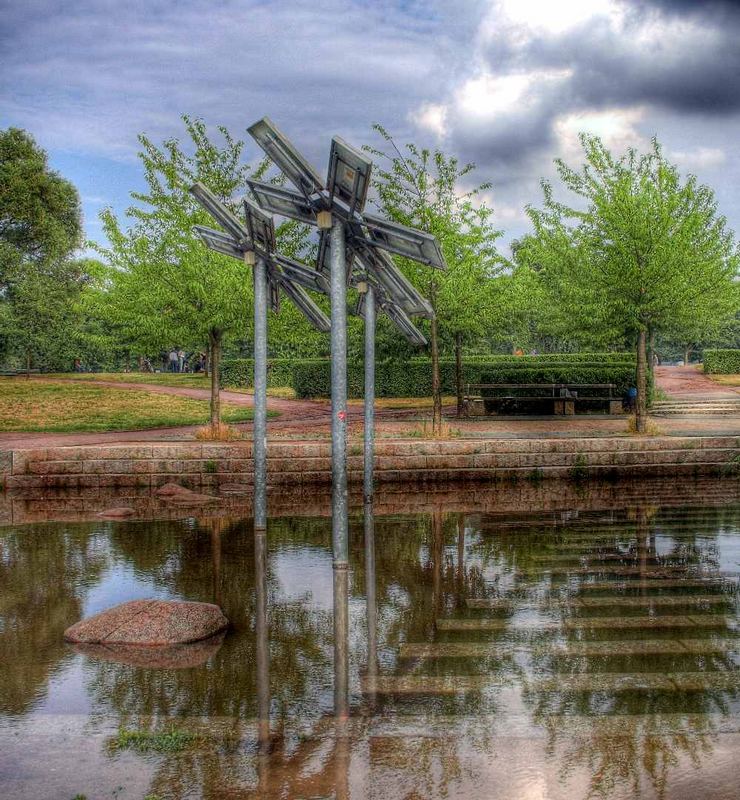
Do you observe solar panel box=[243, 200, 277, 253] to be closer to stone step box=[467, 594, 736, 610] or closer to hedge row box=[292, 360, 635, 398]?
stone step box=[467, 594, 736, 610]

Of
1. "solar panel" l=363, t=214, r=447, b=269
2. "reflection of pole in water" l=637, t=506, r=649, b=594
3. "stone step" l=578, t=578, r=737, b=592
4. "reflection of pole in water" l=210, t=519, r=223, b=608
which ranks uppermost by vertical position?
"solar panel" l=363, t=214, r=447, b=269

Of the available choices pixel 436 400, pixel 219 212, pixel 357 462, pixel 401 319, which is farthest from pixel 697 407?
pixel 219 212

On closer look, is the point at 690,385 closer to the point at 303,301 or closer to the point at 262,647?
the point at 303,301

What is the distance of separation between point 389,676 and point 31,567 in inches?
211

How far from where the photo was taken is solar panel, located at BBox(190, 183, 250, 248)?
9906 millimetres

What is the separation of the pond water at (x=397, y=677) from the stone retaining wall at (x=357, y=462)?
19.7 ft

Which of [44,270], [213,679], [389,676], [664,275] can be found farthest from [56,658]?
[44,270]

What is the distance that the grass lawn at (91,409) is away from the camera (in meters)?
25.2

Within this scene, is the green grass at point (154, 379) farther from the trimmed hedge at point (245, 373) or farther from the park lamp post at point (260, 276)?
the park lamp post at point (260, 276)

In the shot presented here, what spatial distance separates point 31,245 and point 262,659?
131 feet

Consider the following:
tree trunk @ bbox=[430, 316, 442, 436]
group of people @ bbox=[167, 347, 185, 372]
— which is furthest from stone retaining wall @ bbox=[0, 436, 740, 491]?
group of people @ bbox=[167, 347, 185, 372]

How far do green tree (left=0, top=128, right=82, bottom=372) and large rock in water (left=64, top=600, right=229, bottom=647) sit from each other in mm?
33168

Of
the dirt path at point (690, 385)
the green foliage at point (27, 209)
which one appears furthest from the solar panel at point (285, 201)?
the green foliage at point (27, 209)

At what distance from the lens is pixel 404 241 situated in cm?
765
